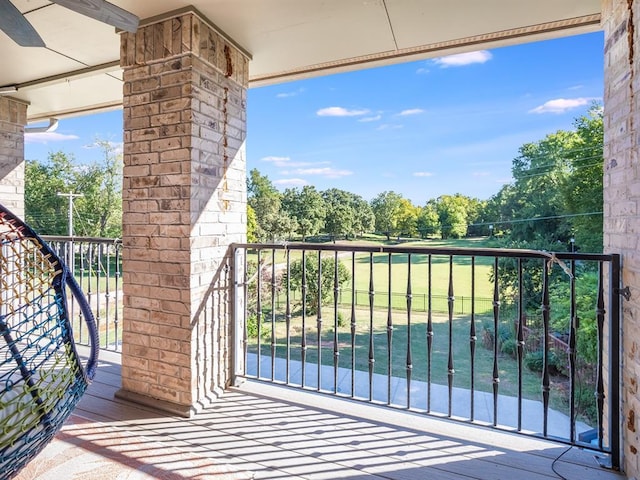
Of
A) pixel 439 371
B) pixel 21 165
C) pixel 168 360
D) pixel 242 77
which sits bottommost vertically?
pixel 439 371

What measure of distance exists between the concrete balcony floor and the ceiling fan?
1978 millimetres

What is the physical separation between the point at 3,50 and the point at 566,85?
22.1 meters

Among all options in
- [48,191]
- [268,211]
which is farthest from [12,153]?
[48,191]

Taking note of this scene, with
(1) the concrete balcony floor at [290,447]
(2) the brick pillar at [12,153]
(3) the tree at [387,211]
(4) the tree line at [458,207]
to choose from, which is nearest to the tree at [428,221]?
(4) the tree line at [458,207]

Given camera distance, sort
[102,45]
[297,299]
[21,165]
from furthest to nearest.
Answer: [297,299] < [21,165] < [102,45]

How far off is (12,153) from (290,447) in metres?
4.26

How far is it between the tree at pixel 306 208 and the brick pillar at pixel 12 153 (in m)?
5.69

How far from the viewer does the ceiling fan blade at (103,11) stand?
1.46m

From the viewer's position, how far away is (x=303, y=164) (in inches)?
930

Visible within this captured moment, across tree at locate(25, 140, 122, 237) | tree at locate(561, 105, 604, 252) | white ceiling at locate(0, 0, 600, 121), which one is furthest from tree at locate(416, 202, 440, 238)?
tree at locate(25, 140, 122, 237)

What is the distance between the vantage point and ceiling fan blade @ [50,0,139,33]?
146 centimetres

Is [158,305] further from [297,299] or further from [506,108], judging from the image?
[506,108]

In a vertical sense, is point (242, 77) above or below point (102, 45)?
below

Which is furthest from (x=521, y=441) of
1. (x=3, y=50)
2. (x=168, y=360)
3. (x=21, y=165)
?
(x=21, y=165)
